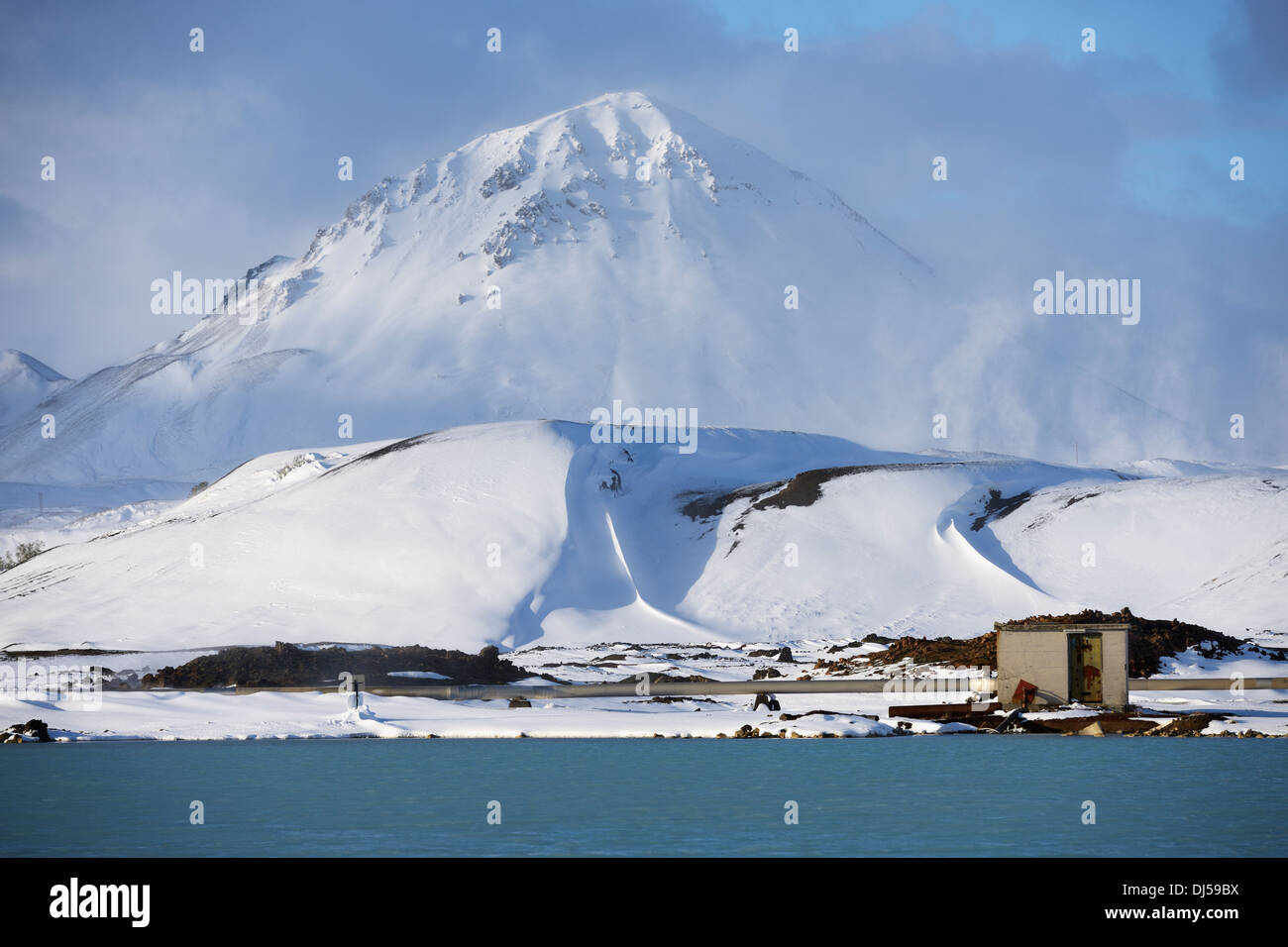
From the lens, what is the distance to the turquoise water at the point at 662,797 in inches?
1156

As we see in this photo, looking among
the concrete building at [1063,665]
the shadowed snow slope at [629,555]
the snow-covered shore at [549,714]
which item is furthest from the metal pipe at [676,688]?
the shadowed snow slope at [629,555]

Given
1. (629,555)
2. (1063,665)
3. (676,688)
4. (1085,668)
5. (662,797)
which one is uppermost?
(629,555)

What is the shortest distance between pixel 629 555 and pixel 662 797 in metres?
84.6

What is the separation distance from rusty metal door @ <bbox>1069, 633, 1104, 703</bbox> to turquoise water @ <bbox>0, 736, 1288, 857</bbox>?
23.0 ft

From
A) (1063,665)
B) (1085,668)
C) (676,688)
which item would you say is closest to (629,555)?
(676,688)

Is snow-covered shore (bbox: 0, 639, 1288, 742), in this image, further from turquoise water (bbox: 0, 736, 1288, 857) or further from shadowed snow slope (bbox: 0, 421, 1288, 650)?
shadowed snow slope (bbox: 0, 421, 1288, 650)

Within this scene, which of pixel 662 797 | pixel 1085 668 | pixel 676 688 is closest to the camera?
pixel 662 797

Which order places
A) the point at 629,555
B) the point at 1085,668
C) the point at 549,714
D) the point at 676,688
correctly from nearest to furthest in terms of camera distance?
the point at 1085,668
the point at 549,714
the point at 676,688
the point at 629,555

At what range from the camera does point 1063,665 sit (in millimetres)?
57906

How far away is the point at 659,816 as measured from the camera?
33156mm

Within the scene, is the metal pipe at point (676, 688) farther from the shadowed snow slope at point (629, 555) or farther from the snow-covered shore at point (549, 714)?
the shadowed snow slope at point (629, 555)

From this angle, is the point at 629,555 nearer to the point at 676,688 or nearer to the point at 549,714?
the point at 676,688

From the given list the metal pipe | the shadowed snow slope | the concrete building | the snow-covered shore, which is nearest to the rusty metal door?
the concrete building
